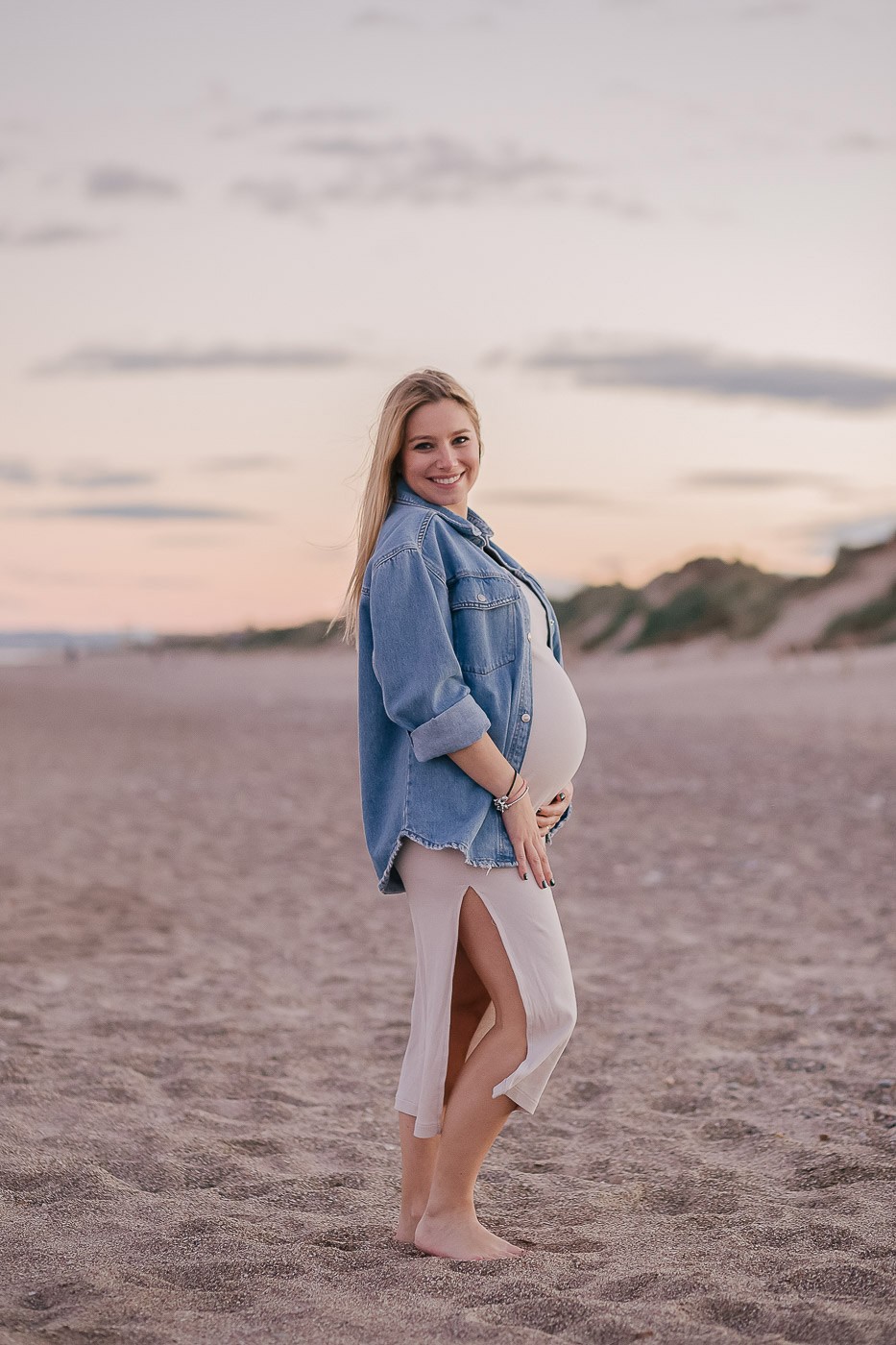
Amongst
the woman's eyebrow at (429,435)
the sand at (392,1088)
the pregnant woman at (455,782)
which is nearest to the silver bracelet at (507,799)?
the pregnant woman at (455,782)

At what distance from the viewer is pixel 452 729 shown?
2.87 metres

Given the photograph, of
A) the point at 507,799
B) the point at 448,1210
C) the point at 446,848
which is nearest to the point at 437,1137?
the point at 448,1210

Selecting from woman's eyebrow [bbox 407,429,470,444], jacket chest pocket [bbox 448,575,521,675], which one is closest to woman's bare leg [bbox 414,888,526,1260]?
jacket chest pocket [bbox 448,575,521,675]

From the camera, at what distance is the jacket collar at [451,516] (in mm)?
3121

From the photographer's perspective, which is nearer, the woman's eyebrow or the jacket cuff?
the jacket cuff

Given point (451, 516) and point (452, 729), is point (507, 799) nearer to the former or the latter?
point (452, 729)

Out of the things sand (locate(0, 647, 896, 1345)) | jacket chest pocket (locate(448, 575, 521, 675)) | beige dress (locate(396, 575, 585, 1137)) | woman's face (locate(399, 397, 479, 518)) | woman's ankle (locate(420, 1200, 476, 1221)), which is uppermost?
woman's face (locate(399, 397, 479, 518))

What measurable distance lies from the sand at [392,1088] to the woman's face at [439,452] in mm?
1870

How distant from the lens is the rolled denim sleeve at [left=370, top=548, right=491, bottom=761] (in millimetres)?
2871

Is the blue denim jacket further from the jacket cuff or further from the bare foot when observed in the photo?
the bare foot

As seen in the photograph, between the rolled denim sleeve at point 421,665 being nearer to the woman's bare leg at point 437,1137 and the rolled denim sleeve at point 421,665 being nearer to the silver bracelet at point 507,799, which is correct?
the silver bracelet at point 507,799

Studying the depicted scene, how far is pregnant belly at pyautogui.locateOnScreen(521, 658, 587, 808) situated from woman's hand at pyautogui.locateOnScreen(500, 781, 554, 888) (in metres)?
0.12

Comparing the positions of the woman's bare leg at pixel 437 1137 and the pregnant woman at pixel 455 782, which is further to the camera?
the woman's bare leg at pixel 437 1137

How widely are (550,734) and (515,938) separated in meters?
0.50
